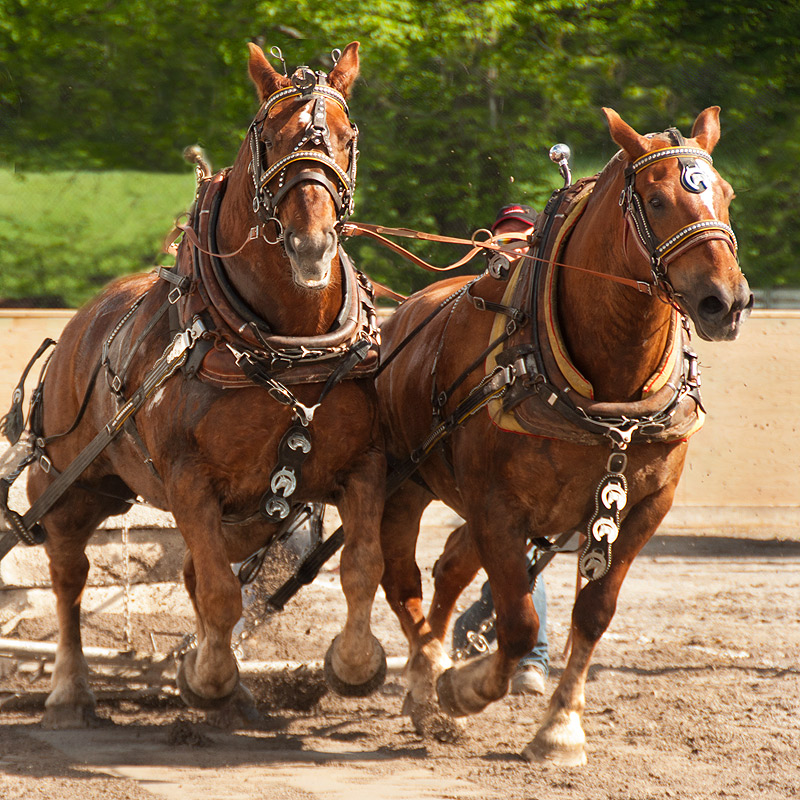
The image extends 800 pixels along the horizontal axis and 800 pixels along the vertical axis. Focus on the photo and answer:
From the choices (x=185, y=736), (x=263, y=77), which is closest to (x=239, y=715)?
(x=185, y=736)

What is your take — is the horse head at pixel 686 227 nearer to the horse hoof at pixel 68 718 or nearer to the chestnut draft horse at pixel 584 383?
the chestnut draft horse at pixel 584 383

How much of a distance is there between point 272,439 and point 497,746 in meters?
1.55

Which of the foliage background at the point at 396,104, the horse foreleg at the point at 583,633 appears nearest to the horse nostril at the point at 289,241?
the horse foreleg at the point at 583,633

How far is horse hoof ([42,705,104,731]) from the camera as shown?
168 inches

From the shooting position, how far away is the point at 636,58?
9.58m

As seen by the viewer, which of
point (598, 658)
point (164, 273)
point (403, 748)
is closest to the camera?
point (164, 273)

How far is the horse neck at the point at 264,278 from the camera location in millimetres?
3287

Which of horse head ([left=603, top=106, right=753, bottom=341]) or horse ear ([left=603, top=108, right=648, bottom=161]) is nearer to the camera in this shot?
horse head ([left=603, top=106, right=753, bottom=341])

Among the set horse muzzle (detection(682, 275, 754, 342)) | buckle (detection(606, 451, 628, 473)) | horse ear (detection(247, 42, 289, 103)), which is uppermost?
horse ear (detection(247, 42, 289, 103))

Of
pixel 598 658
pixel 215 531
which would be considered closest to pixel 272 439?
pixel 215 531

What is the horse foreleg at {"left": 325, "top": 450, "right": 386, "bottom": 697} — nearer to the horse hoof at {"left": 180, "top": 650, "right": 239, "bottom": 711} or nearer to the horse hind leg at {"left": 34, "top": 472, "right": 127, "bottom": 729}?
the horse hoof at {"left": 180, "top": 650, "right": 239, "bottom": 711}

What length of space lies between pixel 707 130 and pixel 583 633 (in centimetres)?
176

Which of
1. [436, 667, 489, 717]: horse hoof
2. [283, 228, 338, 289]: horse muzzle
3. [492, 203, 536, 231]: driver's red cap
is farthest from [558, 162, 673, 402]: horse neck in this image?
[492, 203, 536, 231]: driver's red cap

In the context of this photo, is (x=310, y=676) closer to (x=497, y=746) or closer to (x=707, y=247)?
(x=497, y=746)
